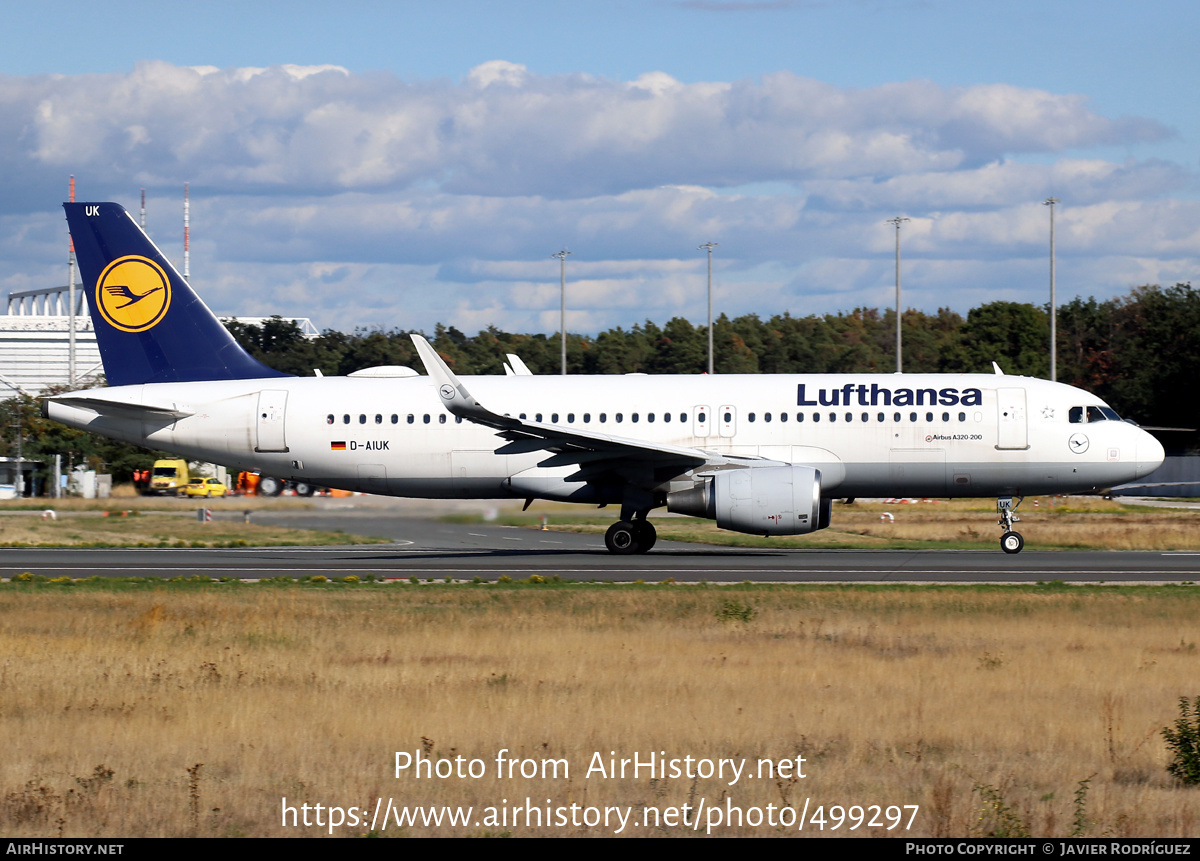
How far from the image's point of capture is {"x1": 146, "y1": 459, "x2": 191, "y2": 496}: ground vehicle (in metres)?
74.6

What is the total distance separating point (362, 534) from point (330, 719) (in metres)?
18.8

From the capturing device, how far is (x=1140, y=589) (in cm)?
2102

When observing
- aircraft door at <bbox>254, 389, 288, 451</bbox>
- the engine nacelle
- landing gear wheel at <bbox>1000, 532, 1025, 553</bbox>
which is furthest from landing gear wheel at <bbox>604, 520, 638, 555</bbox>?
landing gear wheel at <bbox>1000, 532, 1025, 553</bbox>

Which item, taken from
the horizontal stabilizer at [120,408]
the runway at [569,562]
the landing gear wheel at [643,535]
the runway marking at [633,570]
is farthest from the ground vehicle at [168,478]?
the landing gear wheel at [643,535]

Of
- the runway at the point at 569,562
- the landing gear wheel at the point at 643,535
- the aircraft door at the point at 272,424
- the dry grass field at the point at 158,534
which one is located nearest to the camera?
the runway at the point at 569,562

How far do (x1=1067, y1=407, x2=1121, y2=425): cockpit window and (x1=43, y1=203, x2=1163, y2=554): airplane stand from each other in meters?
0.04

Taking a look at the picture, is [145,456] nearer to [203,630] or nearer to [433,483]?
[433,483]

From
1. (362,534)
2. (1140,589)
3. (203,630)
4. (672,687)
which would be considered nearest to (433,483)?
(362,534)

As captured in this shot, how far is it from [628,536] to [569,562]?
6.88 ft

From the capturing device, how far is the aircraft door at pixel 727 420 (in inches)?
1132

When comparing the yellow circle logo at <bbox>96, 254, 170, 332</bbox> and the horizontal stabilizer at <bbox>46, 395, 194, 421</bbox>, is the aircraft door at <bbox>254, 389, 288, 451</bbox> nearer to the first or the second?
the horizontal stabilizer at <bbox>46, 395, 194, 421</bbox>

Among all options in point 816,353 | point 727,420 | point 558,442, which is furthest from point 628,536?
point 816,353

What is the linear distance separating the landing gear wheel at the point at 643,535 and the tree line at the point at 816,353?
50.1m

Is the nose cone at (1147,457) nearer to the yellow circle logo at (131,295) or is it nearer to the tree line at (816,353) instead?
the yellow circle logo at (131,295)
